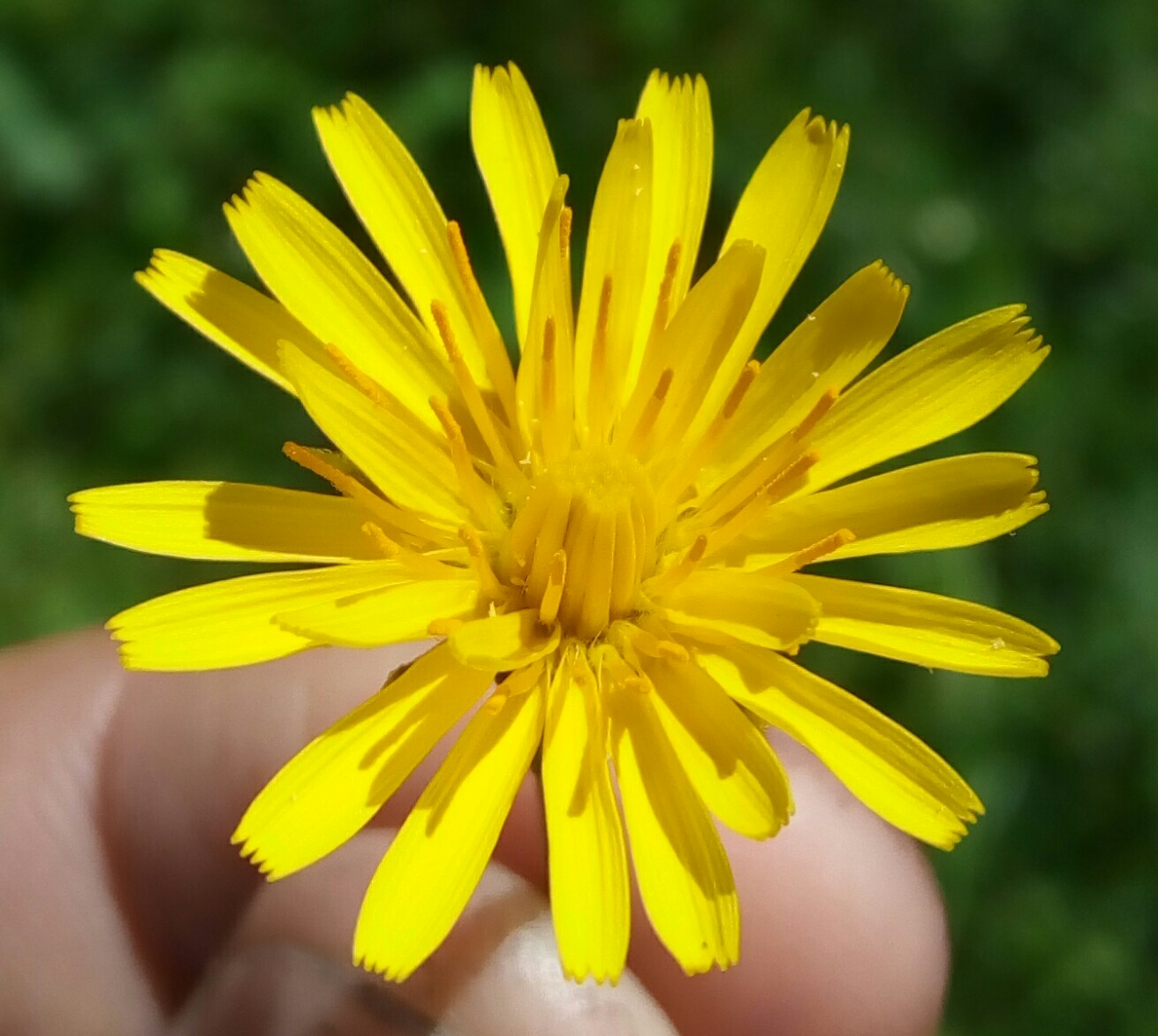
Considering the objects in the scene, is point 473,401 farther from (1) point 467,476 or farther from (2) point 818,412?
(2) point 818,412

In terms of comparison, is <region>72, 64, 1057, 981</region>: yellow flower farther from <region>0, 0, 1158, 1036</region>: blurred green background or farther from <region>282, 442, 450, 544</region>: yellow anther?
<region>0, 0, 1158, 1036</region>: blurred green background

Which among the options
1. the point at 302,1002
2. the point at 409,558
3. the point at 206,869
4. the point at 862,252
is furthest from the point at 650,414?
the point at 862,252

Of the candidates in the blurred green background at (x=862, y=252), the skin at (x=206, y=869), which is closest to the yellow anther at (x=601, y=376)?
the skin at (x=206, y=869)

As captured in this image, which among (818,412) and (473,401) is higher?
(473,401)

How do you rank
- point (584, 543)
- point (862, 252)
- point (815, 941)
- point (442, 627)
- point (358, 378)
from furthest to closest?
point (862, 252) < point (815, 941) < point (584, 543) < point (358, 378) < point (442, 627)

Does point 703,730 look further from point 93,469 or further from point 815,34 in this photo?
point 815,34

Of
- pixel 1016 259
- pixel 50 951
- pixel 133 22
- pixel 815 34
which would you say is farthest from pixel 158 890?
pixel 815 34

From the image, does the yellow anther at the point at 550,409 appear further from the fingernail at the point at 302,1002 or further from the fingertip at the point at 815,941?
the fingertip at the point at 815,941
